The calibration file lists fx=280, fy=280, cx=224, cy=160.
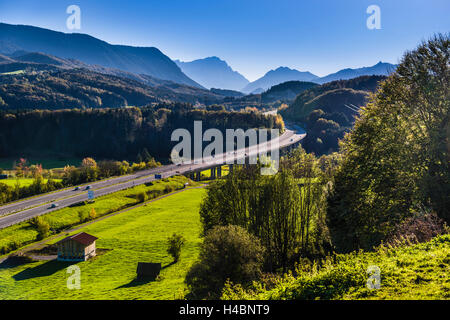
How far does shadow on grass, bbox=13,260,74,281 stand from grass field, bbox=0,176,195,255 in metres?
9.72

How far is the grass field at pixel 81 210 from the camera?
46.5m

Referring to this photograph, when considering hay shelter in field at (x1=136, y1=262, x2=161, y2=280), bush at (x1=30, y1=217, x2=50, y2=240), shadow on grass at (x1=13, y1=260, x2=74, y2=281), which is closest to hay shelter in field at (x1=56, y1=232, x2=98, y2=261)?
shadow on grass at (x1=13, y1=260, x2=74, y2=281)

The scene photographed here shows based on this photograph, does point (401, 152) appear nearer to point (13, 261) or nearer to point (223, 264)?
point (223, 264)

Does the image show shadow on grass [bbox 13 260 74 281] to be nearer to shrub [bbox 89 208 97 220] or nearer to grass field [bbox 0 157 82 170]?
shrub [bbox 89 208 97 220]

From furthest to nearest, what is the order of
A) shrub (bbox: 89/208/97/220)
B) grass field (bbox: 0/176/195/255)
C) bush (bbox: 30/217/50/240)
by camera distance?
shrub (bbox: 89/208/97/220) < bush (bbox: 30/217/50/240) < grass field (bbox: 0/176/195/255)

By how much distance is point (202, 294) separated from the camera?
21.4 m

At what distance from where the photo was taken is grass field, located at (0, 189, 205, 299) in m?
30.2

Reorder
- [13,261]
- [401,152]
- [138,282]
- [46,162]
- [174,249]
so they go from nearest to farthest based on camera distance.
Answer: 1. [401,152]
2. [138,282]
3. [174,249]
4. [13,261]
5. [46,162]

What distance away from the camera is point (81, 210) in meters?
58.6

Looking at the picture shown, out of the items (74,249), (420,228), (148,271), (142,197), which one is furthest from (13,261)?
(420,228)

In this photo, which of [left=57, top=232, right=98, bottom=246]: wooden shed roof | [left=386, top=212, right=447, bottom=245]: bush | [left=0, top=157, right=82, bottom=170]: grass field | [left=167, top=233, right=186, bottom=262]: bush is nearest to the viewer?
[left=386, top=212, right=447, bottom=245]: bush

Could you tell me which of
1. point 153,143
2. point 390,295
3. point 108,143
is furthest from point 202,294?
point 108,143

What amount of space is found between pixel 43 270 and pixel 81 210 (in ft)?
71.2

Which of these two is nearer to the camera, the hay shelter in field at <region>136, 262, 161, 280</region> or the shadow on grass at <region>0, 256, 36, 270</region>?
the hay shelter in field at <region>136, 262, 161, 280</region>
